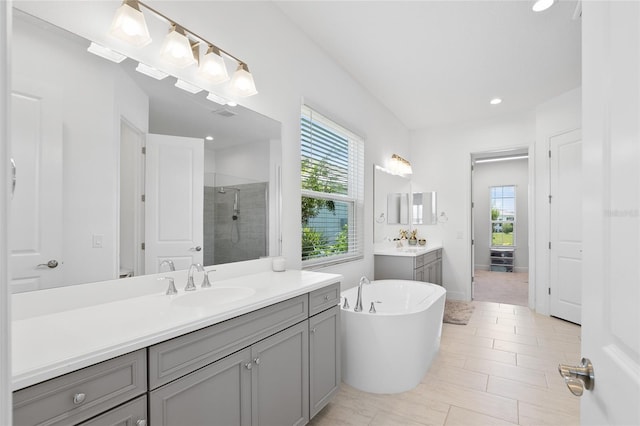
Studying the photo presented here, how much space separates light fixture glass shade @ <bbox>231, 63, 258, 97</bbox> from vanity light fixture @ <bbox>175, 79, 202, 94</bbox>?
0.24 metres

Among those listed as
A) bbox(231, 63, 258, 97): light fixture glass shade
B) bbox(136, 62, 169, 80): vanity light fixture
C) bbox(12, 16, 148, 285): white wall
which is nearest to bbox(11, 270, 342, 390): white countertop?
bbox(12, 16, 148, 285): white wall

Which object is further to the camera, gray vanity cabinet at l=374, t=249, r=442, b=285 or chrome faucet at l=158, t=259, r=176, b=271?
gray vanity cabinet at l=374, t=249, r=442, b=285

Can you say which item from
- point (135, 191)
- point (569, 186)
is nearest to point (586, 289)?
point (135, 191)

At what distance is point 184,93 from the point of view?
179 centimetres

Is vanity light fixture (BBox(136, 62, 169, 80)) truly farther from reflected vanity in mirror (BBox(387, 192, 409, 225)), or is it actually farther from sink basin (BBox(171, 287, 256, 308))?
reflected vanity in mirror (BBox(387, 192, 409, 225))

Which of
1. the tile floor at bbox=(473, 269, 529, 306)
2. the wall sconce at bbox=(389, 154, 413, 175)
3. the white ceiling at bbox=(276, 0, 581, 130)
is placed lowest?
the tile floor at bbox=(473, 269, 529, 306)

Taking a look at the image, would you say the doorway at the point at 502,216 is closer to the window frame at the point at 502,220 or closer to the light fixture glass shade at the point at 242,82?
the window frame at the point at 502,220

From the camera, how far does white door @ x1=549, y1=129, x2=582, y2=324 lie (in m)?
3.78

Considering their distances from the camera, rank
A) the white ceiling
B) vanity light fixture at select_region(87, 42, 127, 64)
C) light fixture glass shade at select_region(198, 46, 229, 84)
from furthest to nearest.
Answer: the white ceiling
light fixture glass shade at select_region(198, 46, 229, 84)
vanity light fixture at select_region(87, 42, 127, 64)

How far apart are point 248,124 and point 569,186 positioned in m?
3.91

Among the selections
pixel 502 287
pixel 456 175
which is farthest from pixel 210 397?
pixel 502 287

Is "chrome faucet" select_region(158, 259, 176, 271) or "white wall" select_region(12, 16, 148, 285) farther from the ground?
"white wall" select_region(12, 16, 148, 285)

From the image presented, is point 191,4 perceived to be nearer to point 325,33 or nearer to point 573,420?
point 325,33

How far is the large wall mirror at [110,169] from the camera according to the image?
1.20 m
